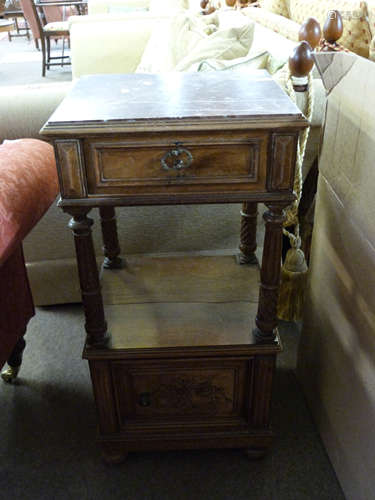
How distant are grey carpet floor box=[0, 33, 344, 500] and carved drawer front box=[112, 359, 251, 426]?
4.9 inches

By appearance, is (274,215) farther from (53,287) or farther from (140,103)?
(53,287)

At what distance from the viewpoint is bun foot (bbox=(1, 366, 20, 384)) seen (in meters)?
1.34

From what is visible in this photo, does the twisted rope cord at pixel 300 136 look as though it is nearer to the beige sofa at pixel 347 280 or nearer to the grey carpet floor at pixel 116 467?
the beige sofa at pixel 347 280

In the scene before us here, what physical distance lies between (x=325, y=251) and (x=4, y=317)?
29.7 inches

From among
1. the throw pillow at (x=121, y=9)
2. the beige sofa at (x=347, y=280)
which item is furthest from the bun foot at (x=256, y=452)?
the throw pillow at (x=121, y=9)

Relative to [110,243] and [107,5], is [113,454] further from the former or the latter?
[107,5]

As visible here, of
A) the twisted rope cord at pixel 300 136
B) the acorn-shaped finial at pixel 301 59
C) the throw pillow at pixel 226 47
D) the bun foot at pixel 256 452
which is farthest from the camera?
the throw pillow at pixel 226 47

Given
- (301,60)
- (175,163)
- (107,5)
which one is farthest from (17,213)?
(107,5)

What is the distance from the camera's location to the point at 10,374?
1.34 m

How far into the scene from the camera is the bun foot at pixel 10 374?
134 centimetres

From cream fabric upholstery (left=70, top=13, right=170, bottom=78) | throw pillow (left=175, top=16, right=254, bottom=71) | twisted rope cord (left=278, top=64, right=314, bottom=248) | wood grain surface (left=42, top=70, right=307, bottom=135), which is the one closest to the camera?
wood grain surface (left=42, top=70, right=307, bottom=135)

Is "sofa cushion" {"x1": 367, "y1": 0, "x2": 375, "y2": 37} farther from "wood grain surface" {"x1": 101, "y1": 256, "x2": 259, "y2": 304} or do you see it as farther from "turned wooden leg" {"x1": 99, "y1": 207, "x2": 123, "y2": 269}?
"turned wooden leg" {"x1": 99, "y1": 207, "x2": 123, "y2": 269}

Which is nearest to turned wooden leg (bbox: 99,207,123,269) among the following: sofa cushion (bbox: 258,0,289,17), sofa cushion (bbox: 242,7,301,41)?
sofa cushion (bbox: 242,7,301,41)

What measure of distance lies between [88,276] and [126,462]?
0.50 m
